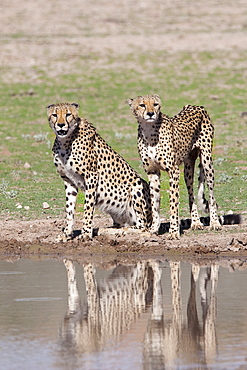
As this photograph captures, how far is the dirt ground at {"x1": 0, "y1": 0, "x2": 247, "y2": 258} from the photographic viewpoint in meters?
10.0

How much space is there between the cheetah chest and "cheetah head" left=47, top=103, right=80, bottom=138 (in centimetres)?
32

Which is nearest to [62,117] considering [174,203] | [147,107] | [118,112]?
[147,107]

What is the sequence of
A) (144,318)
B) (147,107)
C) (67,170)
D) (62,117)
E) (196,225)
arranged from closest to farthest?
(144,318), (62,117), (147,107), (67,170), (196,225)

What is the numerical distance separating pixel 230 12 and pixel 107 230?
31785mm

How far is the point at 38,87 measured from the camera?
25.6 metres

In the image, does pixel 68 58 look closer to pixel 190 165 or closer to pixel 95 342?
pixel 190 165

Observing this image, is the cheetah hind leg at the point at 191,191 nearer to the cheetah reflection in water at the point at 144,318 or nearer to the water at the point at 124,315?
the water at the point at 124,315

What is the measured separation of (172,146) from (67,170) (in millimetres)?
1258

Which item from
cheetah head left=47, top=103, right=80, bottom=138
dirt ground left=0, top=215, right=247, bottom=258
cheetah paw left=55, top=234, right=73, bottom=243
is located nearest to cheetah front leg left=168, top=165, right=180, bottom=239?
dirt ground left=0, top=215, right=247, bottom=258

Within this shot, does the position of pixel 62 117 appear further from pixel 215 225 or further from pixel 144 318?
pixel 144 318

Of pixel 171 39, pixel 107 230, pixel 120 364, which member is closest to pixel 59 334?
pixel 120 364

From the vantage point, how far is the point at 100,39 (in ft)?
109

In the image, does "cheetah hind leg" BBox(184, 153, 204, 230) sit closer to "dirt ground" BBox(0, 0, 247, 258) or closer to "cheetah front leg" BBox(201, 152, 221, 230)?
"cheetah front leg" BBox(201, 152, 221, 230)

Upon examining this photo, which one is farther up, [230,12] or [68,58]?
[230,12]
